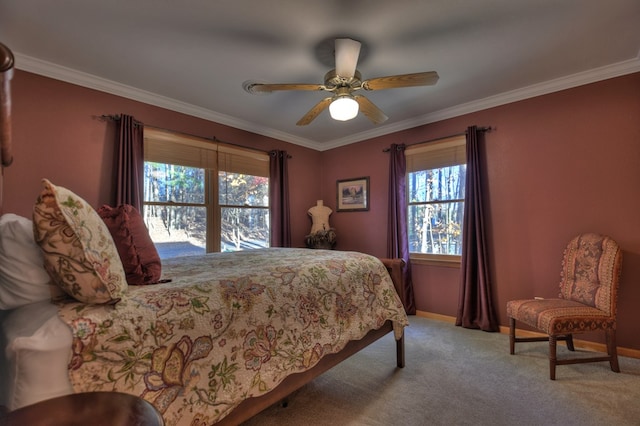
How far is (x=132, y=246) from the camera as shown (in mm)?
1383

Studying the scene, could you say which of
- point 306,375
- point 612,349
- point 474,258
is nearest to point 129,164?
point 306,375

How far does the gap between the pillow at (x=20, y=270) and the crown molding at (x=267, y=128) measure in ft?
6.89

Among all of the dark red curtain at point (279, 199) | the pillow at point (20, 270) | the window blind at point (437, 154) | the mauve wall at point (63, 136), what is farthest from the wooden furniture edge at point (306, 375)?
the mauve wall at point (63, 136)

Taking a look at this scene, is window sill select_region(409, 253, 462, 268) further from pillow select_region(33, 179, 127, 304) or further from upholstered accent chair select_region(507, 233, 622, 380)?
pillow select_region(33, 179, 127, 304)

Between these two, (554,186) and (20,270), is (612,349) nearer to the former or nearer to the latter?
(554,186)

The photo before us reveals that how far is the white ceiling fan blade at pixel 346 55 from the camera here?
1946 millimetres

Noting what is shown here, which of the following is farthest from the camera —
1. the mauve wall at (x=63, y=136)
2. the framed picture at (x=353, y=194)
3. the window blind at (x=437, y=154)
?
the framed picture at (x=353, y=194)

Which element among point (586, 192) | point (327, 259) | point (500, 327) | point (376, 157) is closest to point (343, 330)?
point (327, 259)

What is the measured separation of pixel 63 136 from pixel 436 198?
3897 millimetres

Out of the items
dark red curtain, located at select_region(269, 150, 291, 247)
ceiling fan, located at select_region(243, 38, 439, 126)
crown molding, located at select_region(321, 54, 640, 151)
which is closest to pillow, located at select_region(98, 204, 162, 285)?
ceiling fan, located at select_region(243, 38, 439, 126)

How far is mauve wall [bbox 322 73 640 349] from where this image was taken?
2506mm

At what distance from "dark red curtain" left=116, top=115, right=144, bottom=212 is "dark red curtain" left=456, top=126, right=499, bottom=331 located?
3.45 meters

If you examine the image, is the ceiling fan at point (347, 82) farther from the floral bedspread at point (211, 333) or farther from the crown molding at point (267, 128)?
the crown molding at point (267, 128)

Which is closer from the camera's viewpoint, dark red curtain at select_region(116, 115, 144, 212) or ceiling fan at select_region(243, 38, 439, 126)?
ceiling fan at select_region(243, 38, 439, 126)
